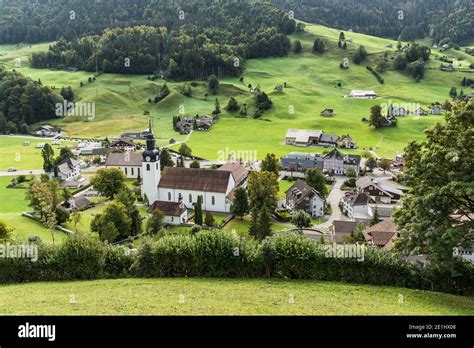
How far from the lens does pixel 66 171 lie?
3287 inches

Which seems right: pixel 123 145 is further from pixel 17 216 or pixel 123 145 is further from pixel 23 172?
pixel 17 216

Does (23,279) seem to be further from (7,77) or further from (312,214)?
(7,77)

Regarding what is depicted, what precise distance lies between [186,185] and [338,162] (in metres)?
33.3

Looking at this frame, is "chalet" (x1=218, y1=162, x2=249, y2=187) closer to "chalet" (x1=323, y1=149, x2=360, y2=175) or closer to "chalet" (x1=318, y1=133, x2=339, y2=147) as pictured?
"chalet" (x1=323, y1=149, x2=360, y2=175)

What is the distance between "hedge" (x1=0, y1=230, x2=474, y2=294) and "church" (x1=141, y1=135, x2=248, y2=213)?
37.0 meters

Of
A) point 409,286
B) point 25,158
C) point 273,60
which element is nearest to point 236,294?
point 409,286

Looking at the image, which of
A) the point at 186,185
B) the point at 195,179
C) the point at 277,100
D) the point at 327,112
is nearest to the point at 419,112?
the point at 327,112

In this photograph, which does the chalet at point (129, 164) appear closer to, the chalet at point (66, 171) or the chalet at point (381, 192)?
the chalet at point (66, 171)

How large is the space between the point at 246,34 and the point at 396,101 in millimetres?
80165

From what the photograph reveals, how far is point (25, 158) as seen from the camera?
99938 millimetres

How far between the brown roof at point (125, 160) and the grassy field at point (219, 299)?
2270 inches

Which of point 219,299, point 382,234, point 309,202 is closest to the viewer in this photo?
point 219,299

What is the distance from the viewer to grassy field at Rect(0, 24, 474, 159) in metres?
117

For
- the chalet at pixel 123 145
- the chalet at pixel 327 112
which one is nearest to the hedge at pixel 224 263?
the chalet at pixel 123 145
